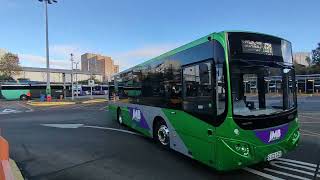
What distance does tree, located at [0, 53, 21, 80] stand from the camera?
9488 centimetres

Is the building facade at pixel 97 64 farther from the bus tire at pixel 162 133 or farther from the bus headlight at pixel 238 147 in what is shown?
the bus headlight at pixel 238 147

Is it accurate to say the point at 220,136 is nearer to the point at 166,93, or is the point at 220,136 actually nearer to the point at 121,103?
the point at 166,93

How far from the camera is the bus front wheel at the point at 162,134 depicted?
9.91 metres

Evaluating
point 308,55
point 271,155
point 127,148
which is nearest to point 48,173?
point 127,148

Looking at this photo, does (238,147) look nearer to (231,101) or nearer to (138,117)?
(231,101)

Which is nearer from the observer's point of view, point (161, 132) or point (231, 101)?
point (231, 101)

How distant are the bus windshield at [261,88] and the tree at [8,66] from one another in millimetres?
95086

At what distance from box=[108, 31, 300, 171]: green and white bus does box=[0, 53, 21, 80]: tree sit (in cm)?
9382

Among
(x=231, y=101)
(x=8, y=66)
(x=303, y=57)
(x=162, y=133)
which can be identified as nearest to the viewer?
(x=231, y=101)

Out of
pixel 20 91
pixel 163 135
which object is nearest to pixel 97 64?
pixel 20 91

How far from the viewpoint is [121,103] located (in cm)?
1589

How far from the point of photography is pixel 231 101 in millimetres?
6898

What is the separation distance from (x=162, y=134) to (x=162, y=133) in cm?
3

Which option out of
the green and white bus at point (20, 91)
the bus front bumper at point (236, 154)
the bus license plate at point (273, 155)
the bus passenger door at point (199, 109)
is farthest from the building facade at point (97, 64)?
the bus front bumper at point (236, 154)
